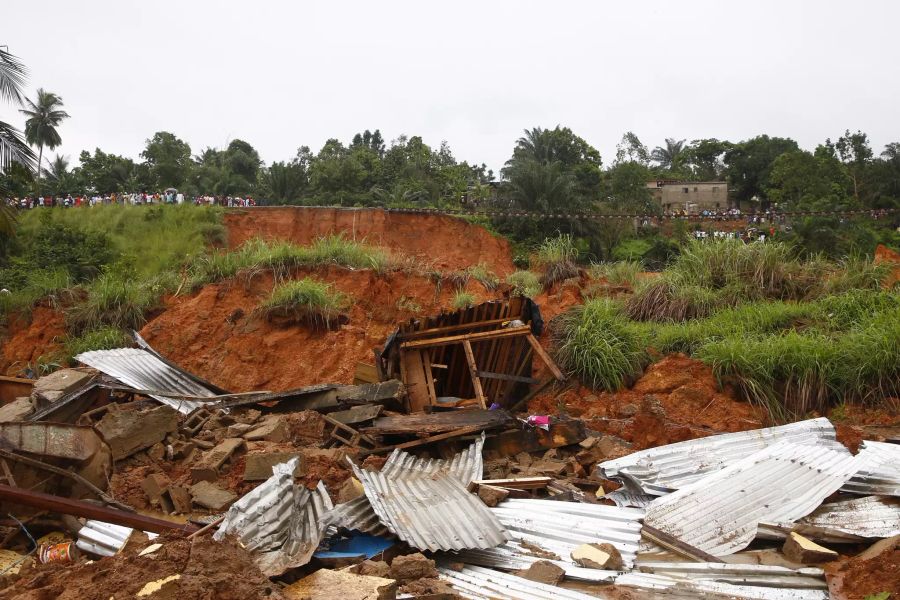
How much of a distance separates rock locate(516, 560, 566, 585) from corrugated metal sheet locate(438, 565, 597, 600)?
1.6 inches

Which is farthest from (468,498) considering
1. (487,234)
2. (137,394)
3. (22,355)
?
(487,234)

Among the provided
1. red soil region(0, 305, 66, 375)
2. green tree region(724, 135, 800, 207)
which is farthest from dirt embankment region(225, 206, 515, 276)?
green tree region(724, 135, 800, 207)

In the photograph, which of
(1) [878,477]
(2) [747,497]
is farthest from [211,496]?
(1) [878,477]

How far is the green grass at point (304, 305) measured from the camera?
1359cm

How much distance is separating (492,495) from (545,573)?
4.40 feet

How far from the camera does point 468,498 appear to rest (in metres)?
6.03

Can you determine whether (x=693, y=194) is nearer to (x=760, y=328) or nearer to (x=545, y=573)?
(x=760, y=328)

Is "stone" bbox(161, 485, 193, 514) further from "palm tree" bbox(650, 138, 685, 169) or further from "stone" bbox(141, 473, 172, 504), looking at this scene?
"palm tree" bbox(650, 138, 685, 169)

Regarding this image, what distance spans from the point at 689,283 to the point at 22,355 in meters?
13.1

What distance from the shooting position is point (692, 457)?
7.24 metres

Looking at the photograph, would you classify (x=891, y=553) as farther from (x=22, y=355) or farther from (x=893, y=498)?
(x=22, y=355)

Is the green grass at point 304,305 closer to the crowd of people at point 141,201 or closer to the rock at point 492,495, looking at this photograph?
the rock at point 492,495

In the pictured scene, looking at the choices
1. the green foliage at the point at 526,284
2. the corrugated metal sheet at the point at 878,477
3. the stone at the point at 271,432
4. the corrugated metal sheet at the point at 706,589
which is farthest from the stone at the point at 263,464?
the green foliage at the point at 526,284

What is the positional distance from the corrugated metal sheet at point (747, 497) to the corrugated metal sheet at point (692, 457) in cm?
42
